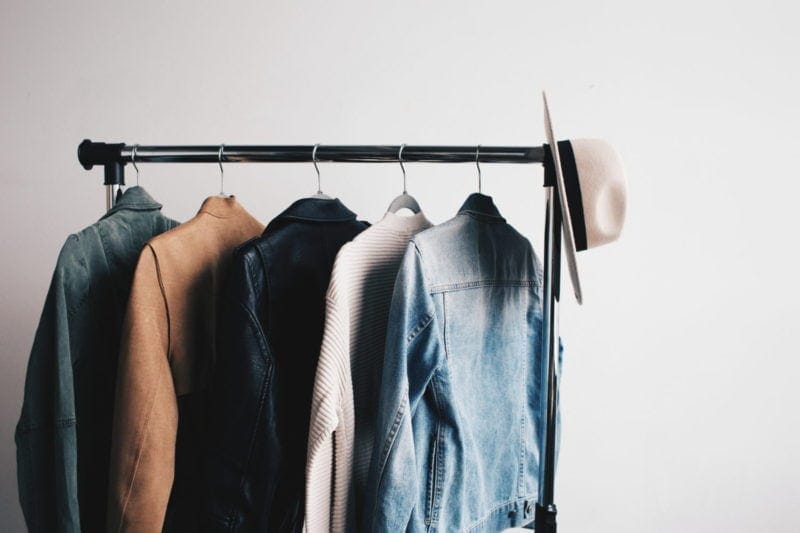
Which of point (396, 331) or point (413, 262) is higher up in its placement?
point (413, 262)

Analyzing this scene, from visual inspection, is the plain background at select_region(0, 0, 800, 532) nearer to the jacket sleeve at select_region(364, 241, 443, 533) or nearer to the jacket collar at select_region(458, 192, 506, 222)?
the jacket collar at select_region(458, 192, 506, 222)

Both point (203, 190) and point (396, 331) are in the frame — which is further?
point (203, 190)

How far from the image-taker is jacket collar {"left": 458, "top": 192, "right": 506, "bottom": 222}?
97cm

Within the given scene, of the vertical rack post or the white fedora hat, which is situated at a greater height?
the white fedora hat

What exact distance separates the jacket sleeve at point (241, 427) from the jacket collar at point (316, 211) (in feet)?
0.46

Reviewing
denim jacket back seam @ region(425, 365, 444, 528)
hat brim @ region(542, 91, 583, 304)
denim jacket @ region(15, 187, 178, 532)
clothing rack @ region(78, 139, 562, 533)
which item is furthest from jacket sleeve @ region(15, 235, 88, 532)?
hat brim @ region(542, 91, 583, 304)

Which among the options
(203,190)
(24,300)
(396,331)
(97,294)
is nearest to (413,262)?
(396,331)

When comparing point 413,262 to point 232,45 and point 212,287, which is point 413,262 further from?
point 232,45

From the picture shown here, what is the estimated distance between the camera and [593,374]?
64.7 inches

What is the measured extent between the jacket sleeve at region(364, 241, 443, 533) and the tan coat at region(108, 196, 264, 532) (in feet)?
1.05

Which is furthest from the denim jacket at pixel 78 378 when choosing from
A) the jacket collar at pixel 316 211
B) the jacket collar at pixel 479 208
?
the jacket collar at pixel 479 208

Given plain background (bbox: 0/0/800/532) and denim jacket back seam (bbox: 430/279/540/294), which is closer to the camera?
denim jacket back seam (bbox: 430/279/540/294)

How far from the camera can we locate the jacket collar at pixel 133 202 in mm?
960

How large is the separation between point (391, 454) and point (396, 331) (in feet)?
0.59
